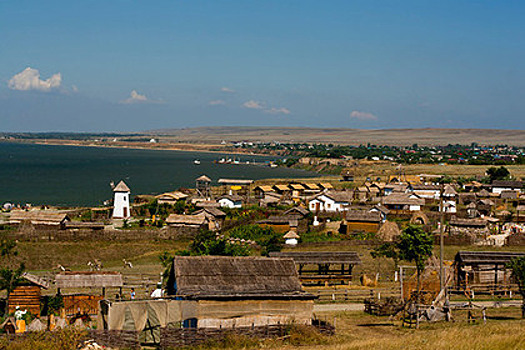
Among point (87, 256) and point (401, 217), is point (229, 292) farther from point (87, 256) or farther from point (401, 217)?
point (401, 217)

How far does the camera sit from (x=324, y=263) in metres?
31.3

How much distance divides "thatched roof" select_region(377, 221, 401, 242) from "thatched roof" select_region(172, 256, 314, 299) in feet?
80.6

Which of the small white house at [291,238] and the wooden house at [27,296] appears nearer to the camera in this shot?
the wooden house at [27,296]

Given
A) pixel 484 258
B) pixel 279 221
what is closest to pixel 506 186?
pixel 279 221

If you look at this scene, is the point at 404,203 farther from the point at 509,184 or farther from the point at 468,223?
the point at 509,184

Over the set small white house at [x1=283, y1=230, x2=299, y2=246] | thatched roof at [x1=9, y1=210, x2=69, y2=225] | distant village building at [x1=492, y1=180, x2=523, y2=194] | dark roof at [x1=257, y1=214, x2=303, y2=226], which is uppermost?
distant village building at [x1=492, y1=180, x2=523, y2=194]

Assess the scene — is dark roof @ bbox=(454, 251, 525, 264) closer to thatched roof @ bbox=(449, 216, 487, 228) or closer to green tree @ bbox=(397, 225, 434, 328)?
green tree @ bbox=(397, 225, 434, 328)

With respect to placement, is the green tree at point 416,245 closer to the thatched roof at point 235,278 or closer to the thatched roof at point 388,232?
the thatched roof at point 235,278

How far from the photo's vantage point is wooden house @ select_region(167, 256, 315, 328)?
19250mm

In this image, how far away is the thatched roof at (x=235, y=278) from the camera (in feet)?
64.1

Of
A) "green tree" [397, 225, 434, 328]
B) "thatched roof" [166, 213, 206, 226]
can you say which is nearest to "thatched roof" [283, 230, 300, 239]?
"thatched roof" [166, 213, 206, 226]

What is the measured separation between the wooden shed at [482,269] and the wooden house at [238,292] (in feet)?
39.4

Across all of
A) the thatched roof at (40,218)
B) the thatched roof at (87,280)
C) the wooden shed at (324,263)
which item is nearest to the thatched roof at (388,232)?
the wooden shed at (324,263)

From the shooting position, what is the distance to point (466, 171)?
11956 centimetres
